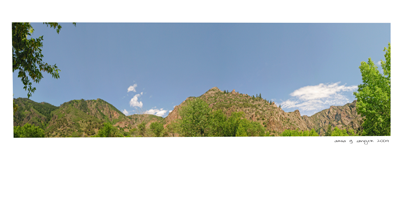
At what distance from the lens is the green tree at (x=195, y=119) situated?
50.0ft

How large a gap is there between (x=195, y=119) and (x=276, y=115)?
15605 mm

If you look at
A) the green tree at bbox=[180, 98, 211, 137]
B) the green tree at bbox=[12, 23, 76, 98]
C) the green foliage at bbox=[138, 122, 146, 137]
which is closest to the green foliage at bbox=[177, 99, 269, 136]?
the green tree at bbox=[180, 98, 211, 137]

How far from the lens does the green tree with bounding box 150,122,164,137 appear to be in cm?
1586

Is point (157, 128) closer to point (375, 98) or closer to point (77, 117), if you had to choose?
point (77, 117)

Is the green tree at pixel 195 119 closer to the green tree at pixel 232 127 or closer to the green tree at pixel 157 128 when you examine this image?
the green tree at pixel 232 127

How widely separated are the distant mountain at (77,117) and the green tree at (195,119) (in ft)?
8.99

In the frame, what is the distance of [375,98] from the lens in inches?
371

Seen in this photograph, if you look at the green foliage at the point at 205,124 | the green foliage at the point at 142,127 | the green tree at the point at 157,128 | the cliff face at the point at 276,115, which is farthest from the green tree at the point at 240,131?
the green foliage at the point at 142,127

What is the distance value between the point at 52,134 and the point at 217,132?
57.1ft

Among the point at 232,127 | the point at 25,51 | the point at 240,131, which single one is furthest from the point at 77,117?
the point at 240,131

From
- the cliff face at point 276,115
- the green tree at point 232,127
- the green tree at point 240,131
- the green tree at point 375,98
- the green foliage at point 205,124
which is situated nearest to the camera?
the green tree at point 375,98

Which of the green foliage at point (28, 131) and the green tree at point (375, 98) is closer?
the green tree at point (375, 98)
